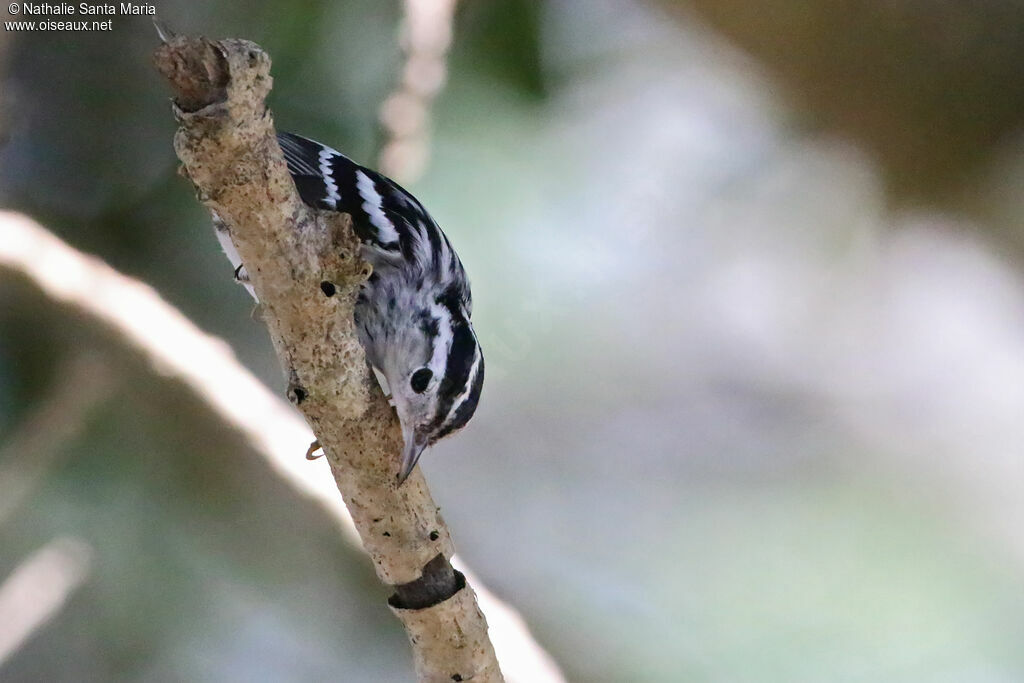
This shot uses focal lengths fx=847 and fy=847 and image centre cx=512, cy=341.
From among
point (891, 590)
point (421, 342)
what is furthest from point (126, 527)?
point (891, 590)

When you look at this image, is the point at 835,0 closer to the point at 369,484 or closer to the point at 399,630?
the point at 369,484

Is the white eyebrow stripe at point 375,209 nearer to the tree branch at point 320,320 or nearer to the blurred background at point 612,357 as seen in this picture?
the tree branch at point 320,320

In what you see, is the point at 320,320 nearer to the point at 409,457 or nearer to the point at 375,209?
the point at 409,457

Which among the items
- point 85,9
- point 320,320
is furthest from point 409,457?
point 85,9

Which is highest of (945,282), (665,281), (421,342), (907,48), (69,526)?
(907,48)

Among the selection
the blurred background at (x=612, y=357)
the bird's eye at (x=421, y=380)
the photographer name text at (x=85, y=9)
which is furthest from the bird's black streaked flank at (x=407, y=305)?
the photographer name text at (x=85, y=9)
